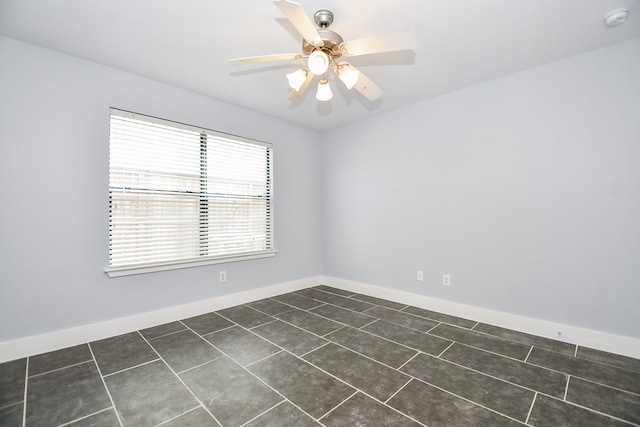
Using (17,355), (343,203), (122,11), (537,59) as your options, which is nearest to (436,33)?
(537,59)

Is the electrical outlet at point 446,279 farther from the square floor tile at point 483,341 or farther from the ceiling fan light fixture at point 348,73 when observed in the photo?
the ceiling fan light fixture at point 348,73

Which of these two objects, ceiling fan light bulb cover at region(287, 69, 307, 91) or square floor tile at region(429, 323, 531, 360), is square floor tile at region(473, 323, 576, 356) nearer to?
square floor tile at region(429, 323, 531, 360)

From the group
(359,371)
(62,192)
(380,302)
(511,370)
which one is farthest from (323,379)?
(62,192)

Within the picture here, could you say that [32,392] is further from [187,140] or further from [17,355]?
[187,140]

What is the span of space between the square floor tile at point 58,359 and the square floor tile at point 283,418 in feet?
5.28

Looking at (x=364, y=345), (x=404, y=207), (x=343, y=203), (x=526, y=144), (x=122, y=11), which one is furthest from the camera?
(x=343, y=203)

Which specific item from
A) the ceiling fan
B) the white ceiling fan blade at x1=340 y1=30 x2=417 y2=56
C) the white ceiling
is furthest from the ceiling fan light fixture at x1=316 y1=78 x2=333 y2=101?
the white ceiling

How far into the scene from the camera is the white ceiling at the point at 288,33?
1.86 m

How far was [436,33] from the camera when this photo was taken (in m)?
2.12

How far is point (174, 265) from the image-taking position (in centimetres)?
296

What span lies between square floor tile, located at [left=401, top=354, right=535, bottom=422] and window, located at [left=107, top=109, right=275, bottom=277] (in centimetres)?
237

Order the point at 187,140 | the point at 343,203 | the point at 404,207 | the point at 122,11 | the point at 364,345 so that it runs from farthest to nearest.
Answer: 1. the point at 343,203
2. the point at 404,207
3. the point at 187,140
4. the point at 364,345
5. the point at 122,11

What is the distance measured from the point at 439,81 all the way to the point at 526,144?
103 centimetres

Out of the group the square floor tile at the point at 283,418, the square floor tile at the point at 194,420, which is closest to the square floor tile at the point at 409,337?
the square floor tile at the point at 283,418
